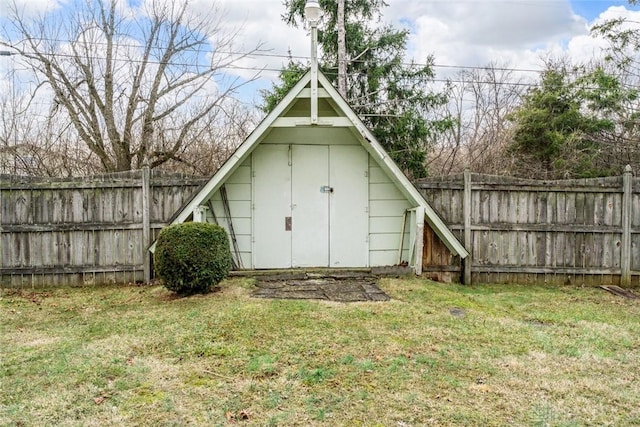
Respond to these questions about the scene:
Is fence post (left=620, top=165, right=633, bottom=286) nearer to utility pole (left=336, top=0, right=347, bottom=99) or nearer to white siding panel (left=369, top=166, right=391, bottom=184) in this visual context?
white siding panel (left=369, top=166, right=391, bottom=184)

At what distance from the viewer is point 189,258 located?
6250mm

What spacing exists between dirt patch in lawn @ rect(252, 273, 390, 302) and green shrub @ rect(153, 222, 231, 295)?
0.75 metres

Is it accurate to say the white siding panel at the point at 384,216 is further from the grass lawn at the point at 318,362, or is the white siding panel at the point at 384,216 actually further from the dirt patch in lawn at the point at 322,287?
the grass lawn at the point at 318,362

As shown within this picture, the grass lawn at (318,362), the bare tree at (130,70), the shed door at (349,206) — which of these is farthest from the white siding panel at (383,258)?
the bare tree at (130,70)

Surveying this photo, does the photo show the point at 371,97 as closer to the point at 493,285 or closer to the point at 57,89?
the point at 493,285

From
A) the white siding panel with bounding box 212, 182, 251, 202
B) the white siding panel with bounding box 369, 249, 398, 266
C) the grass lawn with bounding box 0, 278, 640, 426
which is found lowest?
the grass lawn with bounding box 0, 278, 640, 426

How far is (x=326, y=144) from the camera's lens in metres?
8.40

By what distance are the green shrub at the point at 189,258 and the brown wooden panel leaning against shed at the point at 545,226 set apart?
4065 millimetres

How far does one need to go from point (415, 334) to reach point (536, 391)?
1.51m

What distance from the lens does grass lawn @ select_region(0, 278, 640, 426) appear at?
10.2 ft

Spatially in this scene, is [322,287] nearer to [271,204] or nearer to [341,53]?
[271,204]

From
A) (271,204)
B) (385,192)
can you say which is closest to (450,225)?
(385,192)

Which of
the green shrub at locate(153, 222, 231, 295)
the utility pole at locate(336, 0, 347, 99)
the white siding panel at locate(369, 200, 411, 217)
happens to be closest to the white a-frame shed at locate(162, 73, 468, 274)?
the white siding panel at locate(369, 200, 411, 217)

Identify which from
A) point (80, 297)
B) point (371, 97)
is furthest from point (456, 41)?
point (80, 297)
